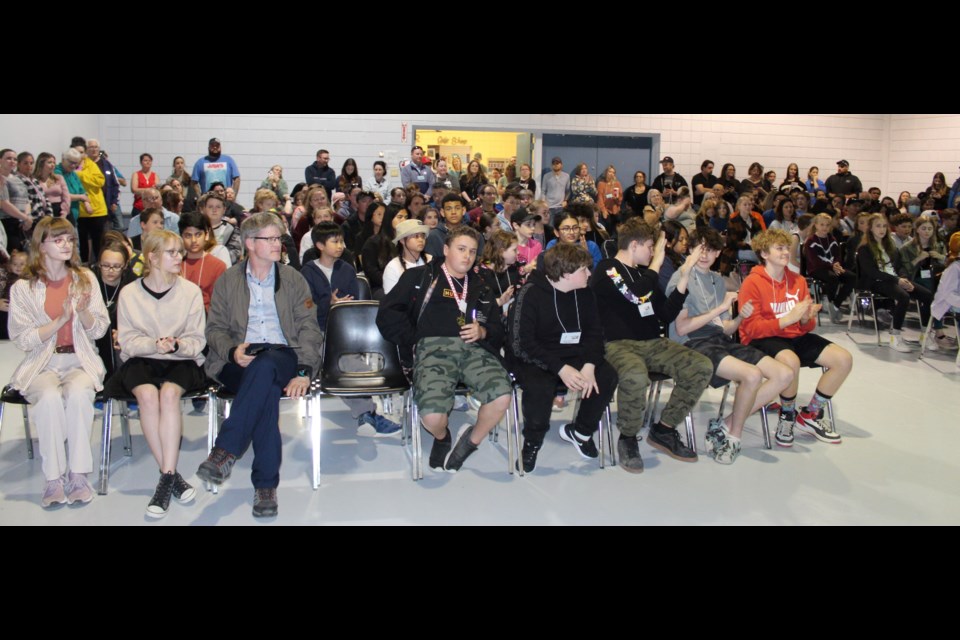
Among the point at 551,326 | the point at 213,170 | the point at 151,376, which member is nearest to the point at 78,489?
the point at 151,376

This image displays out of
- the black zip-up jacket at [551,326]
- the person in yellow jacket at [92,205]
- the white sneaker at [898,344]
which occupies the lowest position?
the white sneaker at [898,344]

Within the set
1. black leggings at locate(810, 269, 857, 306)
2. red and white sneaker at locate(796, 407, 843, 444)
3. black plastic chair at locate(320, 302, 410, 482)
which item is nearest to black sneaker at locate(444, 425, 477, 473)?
black plastic chair at locate(320, 302, 410, 482)

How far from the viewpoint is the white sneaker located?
6.75 metres

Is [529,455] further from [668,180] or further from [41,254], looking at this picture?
[668,180]

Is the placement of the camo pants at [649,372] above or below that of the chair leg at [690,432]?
above

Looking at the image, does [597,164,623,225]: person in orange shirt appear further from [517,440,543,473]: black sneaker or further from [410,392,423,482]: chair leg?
[410,392,423,482]: chair leg

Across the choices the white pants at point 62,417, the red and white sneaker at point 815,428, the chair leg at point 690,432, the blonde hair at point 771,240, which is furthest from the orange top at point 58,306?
the red and white sneaker at point 815,428

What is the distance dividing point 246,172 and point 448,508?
9668 mm

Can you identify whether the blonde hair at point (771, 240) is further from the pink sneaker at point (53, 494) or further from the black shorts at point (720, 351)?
the pink sneaker at point (53, 494)

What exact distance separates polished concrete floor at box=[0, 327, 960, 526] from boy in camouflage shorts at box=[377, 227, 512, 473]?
10.5 inches

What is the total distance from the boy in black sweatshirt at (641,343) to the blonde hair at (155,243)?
7.13 feet

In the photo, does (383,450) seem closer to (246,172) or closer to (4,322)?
(4,322)

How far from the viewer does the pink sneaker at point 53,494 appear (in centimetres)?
335

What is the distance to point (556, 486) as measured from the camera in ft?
12.1
